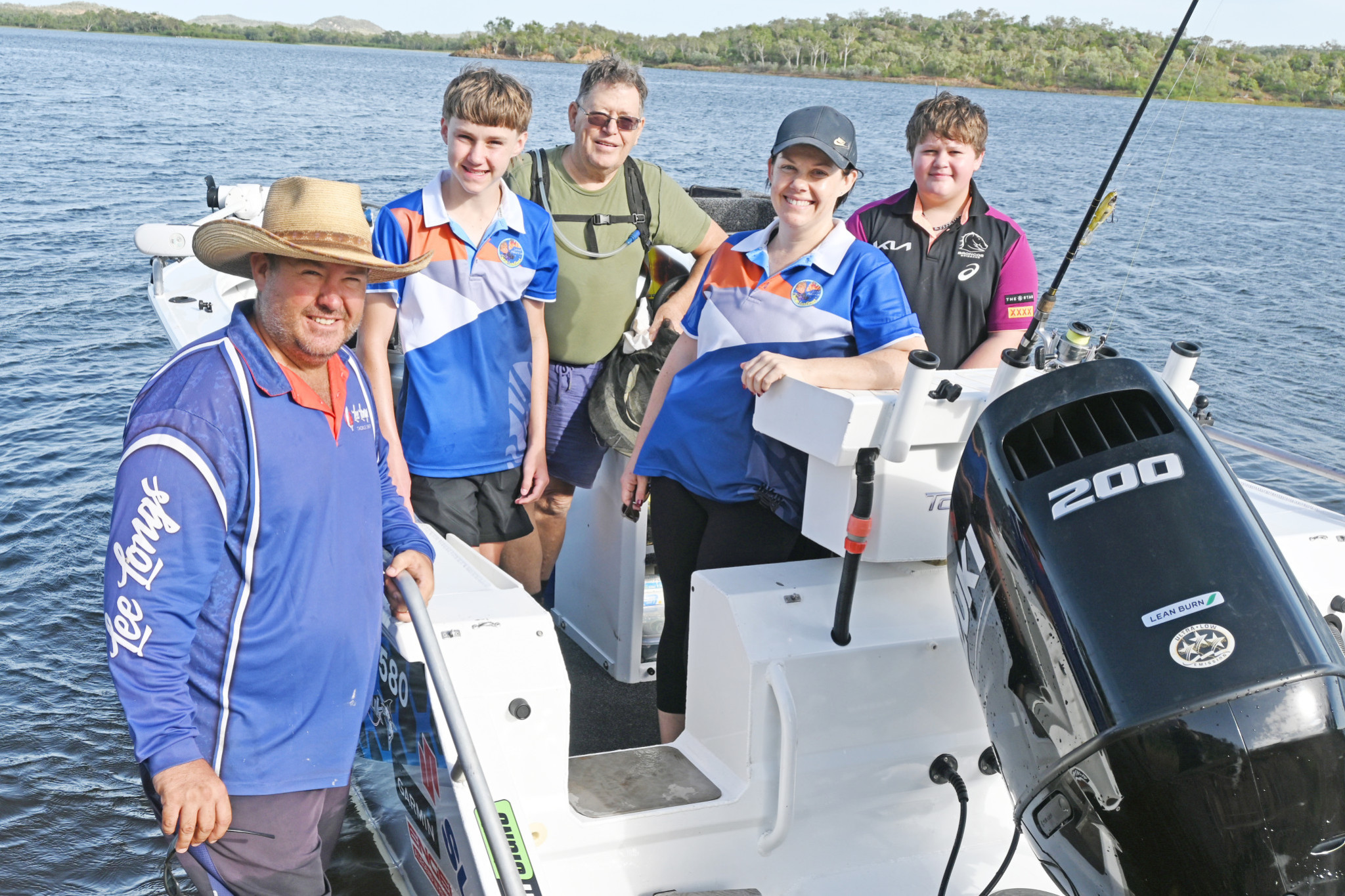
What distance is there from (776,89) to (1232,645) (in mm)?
54147

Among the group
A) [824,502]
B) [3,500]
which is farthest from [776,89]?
[824,502]

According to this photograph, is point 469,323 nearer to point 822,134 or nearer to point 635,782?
point 822,134

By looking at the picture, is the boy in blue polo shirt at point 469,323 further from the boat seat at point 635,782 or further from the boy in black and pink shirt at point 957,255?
the boy in black and pink shirt at point 957,255

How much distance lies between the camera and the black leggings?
257cm

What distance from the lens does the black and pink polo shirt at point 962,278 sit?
9.82 feet

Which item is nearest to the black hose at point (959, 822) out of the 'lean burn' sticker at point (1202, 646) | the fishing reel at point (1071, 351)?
the 'lean burn' sticker at point (1202, 646)

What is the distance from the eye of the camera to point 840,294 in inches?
96.9

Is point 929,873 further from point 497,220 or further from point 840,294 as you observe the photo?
point 497,220

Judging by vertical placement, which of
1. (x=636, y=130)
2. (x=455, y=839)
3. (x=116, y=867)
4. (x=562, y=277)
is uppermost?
(x=636, y=130)

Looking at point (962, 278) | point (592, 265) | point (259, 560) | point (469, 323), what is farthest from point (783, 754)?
point (592, 265)

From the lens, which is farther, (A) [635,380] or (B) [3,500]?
(B) [3,500]

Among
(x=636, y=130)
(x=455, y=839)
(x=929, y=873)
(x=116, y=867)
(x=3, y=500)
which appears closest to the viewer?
(x=455, y=839)

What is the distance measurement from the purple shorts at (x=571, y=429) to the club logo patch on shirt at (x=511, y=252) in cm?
46

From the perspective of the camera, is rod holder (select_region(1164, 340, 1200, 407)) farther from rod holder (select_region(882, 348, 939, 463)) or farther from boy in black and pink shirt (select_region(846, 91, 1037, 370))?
boy in black and pink shirt (select_region(846, 91, 1037, 370))
